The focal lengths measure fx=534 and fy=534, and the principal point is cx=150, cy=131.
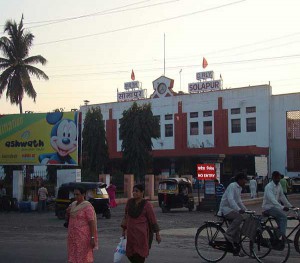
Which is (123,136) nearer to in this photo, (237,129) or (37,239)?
(237,129)

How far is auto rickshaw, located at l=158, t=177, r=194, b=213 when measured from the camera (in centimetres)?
2944

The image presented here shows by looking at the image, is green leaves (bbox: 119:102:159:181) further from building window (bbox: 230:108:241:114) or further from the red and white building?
building window (bbox: 230:108:241:114)

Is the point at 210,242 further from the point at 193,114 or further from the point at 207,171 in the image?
the point at 193,114

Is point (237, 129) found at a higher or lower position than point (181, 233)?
higher

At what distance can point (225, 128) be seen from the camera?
63.2 metres

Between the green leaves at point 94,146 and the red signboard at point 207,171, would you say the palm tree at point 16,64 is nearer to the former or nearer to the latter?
the green leaves at point 94,146

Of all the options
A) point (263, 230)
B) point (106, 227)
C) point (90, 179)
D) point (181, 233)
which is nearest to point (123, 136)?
point (90, 179)

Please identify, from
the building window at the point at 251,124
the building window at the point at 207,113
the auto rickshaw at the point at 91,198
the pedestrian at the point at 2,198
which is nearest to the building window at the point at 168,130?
the building window at the point at 207,113

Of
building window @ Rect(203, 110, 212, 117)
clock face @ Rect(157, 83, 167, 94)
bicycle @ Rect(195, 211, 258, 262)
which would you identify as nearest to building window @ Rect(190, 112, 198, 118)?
building window @ Rect(203, 110, 212, 117)

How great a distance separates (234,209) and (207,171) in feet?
61.8

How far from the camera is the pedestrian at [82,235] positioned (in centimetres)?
775

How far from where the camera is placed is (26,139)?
35.7m

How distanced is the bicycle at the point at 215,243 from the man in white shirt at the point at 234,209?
13 cm

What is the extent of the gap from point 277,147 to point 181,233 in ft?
146
